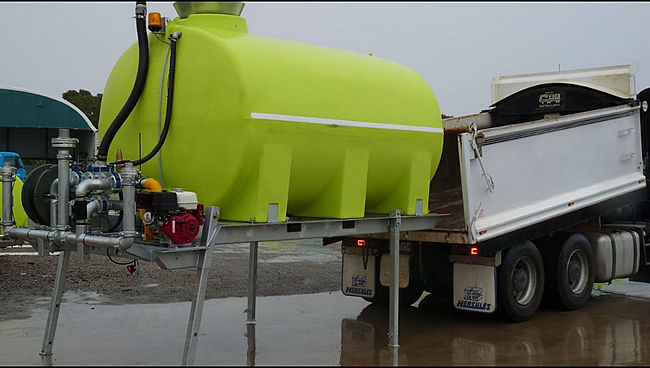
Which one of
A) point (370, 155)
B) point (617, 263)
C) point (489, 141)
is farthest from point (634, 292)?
point (370, 155)

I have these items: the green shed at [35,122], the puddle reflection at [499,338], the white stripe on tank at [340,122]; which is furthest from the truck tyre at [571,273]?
the green shed at [35,122]

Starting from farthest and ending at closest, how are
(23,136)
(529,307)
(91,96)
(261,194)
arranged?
1. (91,96)
2. (23,136)
3. (529,307)
4. (261,194)

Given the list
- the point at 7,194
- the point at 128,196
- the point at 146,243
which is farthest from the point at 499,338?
the point at 7,194

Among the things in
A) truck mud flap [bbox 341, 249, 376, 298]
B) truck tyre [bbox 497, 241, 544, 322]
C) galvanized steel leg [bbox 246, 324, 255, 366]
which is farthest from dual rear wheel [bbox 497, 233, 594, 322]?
galvanized steel leg [bbox 246, 324, 255, 366]

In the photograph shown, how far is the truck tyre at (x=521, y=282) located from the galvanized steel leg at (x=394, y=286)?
5.28ft

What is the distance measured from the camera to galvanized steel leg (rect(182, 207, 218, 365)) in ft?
21.0

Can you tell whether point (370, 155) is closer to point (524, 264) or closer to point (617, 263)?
point (524, 264)

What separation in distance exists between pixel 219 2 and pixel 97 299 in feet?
17.6

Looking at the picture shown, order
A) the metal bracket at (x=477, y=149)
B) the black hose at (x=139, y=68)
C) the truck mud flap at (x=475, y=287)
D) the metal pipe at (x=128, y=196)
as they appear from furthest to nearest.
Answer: the truck mud flap at (x=475, y=287) < the metal bracket at (x=477, y=149) < the black hose at (x=139, y=68) < the metal pipe at (x=128, y=196)

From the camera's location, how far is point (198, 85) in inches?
274

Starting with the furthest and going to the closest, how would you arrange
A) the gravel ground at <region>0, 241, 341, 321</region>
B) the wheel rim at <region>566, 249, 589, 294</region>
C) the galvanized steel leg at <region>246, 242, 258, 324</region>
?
1. the gravel ground at <region>0, 241, 341, 321</region>
2. the wheel rim at <region>566, 249, 589, 294</region>
3. the galvanized steel leg at <region>246, 242, 258, 324</region>

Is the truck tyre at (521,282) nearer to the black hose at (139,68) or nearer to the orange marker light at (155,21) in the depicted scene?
the black hose at (139,68)

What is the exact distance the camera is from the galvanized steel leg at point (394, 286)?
8.05 meters

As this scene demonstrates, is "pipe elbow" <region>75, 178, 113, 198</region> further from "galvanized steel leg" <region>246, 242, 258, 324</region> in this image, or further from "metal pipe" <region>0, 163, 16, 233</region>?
"galvanized steel leg" <region>246, 242, 258, 324</region>
